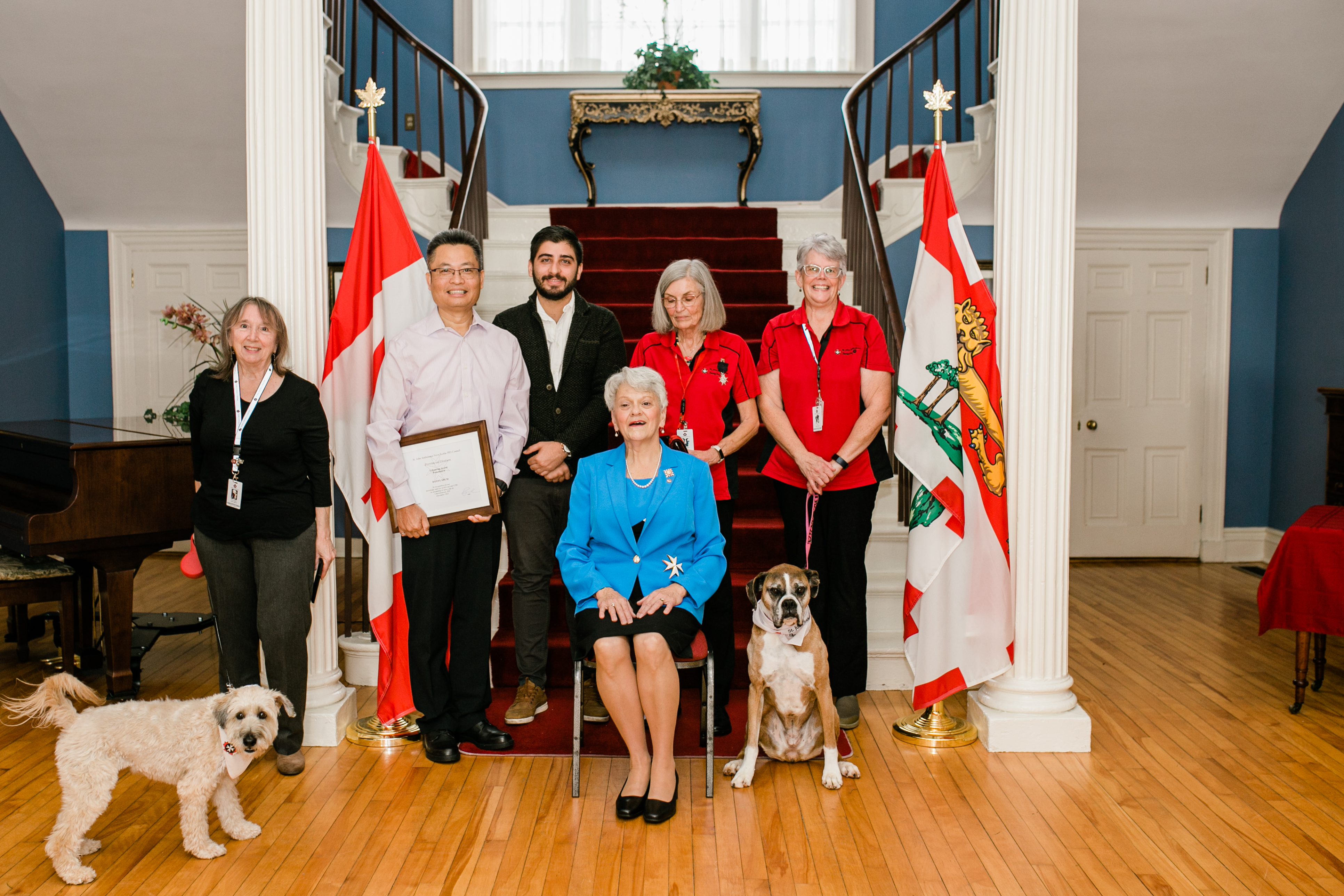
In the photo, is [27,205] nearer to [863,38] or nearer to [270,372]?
[270,372]

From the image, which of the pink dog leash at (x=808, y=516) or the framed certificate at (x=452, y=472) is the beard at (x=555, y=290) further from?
the pink dog leash at (x=808, y=516)

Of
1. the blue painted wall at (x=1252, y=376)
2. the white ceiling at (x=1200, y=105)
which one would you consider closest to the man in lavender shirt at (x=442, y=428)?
the white ceiling at (x=1200, y=105)

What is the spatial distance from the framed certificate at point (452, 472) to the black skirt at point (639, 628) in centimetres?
51

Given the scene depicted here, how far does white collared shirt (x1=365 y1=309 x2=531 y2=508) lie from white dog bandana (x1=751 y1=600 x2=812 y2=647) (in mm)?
944

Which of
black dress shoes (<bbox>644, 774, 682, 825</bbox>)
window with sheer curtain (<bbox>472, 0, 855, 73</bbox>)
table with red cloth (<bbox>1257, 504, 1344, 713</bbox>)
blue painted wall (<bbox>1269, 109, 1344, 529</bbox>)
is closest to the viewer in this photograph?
black dress shoes (<bbox>644, 774, 682, 825</bbox>)

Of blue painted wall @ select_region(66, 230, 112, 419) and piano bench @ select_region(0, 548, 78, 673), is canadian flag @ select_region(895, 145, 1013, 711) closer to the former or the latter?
piano bench @ select_region(0, 548, 78, 673)

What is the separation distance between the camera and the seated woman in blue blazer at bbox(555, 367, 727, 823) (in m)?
2.86

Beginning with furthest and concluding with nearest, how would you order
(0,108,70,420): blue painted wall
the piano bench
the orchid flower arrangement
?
1. (0,108,70,420): blue painted wall
2. the orchid flower arrangement
3. the piano bench

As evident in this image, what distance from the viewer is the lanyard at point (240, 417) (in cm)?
292

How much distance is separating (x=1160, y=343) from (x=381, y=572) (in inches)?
221

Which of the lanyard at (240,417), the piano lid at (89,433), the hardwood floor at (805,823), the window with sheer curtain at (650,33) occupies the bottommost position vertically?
the hardwood floor at (805,823)

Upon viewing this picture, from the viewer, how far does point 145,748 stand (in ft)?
8.45

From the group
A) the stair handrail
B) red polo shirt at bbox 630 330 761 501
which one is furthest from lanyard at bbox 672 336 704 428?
the stair handrail

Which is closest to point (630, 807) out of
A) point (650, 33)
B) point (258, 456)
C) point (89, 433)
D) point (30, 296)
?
point (258, 456)
